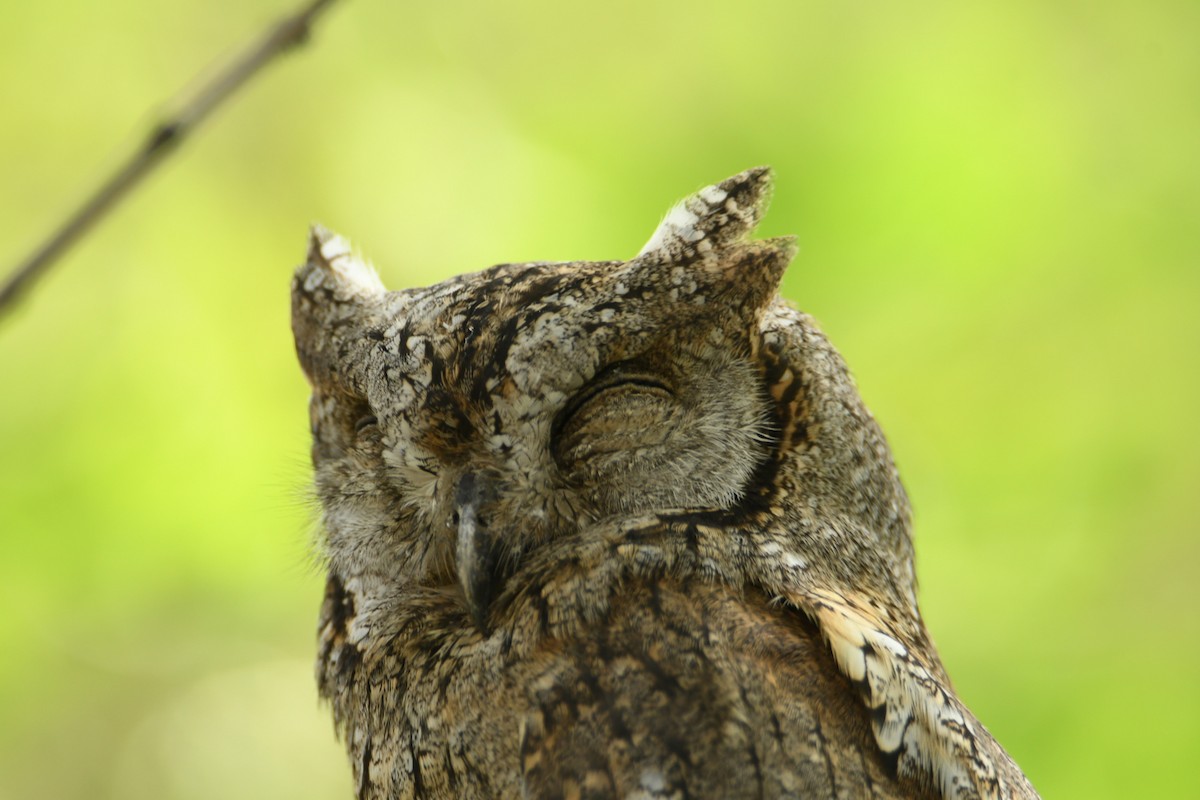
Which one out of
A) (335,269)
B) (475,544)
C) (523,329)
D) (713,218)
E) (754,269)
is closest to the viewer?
(475,544)

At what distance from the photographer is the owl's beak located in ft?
7.68

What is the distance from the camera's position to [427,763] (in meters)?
2.37

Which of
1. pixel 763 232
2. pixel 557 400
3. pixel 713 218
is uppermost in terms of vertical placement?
pixel 763 232

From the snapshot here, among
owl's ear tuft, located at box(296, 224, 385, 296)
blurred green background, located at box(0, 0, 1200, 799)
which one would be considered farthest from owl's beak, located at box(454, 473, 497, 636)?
blurred green background, located at box(0, 0, 1200, 799)

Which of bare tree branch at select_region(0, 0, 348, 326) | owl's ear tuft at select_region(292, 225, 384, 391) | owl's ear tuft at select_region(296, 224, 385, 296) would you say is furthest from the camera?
owl's ear tuft at select_region(296, 224, 385, 296)

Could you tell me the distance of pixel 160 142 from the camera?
1712 millimetres

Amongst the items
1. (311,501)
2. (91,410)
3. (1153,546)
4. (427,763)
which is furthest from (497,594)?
(1153,546)

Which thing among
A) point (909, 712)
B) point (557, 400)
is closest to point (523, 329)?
point (557, 400)

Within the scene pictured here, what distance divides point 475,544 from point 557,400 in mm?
329

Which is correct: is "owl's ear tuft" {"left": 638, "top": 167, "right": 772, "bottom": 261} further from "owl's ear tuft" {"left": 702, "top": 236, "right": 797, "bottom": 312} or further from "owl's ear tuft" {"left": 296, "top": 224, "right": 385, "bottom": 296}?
"owl's ear tuft" {"left": 296, "top": 224, "right": 385, "bottom": 296}

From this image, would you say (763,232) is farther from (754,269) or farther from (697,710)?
A: (697,710)

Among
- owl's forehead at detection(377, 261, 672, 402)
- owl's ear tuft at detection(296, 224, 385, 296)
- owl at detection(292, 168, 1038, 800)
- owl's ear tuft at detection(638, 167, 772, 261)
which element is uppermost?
owl's ear tuft at detection(296, 224, 385, 296)

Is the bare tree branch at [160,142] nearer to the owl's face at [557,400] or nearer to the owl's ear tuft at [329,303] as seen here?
the owl's face at [557,400]

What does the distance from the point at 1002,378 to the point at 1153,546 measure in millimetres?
925
